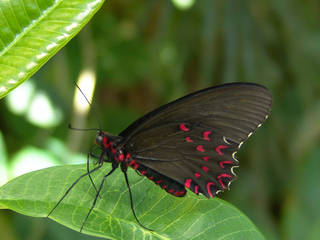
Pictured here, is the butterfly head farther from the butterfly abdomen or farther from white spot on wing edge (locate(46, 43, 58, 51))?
white spot on wing edge (locate(46, 43, 58, 51))

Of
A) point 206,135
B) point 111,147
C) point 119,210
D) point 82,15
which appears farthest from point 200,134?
point 82,15

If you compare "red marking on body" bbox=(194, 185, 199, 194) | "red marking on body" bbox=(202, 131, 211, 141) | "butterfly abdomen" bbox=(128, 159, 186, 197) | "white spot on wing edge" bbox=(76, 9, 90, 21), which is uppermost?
"white spot on wing edge" bbox=(76, 9, 90, 21)

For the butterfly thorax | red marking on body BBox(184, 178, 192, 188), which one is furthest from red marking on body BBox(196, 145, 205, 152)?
the butterfly thorax

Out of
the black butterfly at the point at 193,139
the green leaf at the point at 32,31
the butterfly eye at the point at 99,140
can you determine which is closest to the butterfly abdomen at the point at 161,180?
the black butterfly at the point at 193,139

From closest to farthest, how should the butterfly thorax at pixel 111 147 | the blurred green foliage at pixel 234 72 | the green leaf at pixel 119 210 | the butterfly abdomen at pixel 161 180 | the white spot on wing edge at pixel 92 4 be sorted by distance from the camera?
the white spot on wing edge at pixel 92 4 < the green leaf at pixel 119 210 < the butterfly abdomen at pixel 161 180 < the butterfly thorax at pixel 111 147 < the blurred green foliage at pixel 234 72

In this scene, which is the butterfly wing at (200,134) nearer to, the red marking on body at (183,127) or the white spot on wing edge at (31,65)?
the red marking on body at (183,127)

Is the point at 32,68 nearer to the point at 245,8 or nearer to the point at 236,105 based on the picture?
the point at 236,105

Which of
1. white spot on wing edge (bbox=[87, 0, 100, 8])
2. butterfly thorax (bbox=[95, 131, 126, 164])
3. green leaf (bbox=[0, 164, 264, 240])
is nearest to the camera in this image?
white spot on wing edge (bbox=[87, 0, 100, 8])
